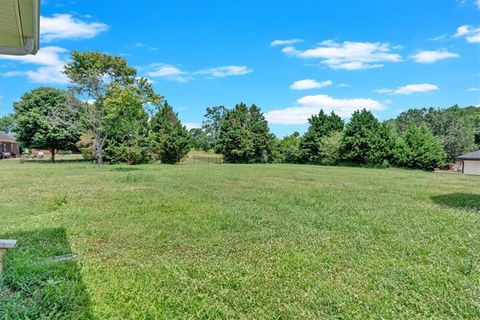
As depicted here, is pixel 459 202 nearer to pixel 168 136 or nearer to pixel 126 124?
pixel 126 124

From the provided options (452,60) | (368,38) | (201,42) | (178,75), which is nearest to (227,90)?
(178,75)

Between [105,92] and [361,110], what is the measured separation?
74.2 feet

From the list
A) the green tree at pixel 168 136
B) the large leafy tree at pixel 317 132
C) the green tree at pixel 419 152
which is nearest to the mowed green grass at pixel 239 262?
the green tree at pixel 168 136

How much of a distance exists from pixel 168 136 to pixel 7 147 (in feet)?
98.8

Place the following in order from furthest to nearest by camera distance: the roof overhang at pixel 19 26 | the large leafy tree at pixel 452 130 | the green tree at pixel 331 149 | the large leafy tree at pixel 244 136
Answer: the large leafy tree at pixel 452 130
the large leafy tree at pixel 244 136
the green tree at pixel 331 149
the roof overhang at pixel 19 26

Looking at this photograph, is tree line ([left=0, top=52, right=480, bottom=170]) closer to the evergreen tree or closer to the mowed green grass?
the mowed green grass

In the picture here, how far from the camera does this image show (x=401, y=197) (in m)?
8.62

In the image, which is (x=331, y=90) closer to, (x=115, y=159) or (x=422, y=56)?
(x=422, y=56)

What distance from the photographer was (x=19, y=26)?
2465 millimetres

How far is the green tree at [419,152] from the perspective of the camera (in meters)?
28.5

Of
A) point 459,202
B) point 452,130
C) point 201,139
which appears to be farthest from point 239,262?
point 201,139

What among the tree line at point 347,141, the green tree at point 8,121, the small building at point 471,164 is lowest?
the small building at point 471,164

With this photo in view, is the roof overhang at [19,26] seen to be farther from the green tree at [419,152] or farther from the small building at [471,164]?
the small building at [471,164]

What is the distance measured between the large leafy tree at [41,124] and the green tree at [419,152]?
27499mm
